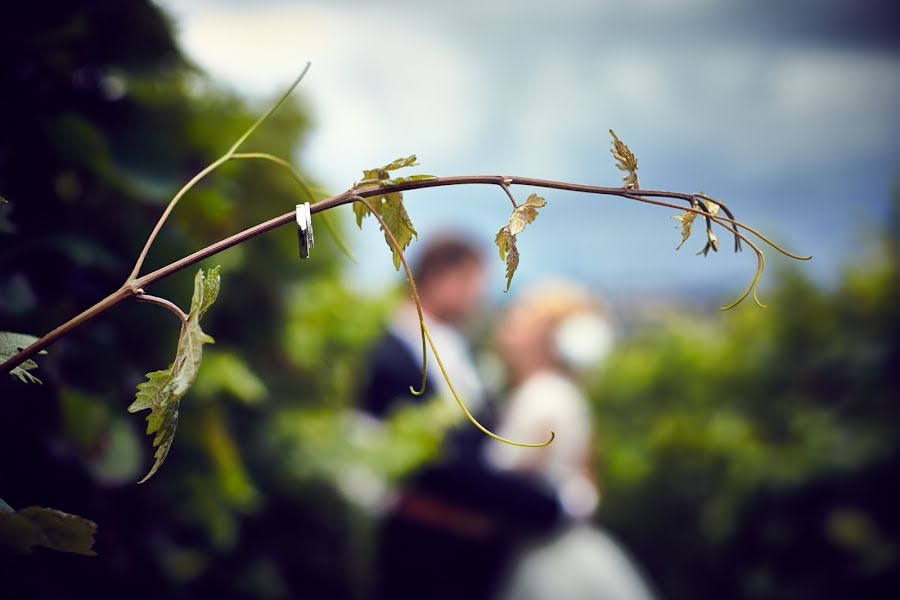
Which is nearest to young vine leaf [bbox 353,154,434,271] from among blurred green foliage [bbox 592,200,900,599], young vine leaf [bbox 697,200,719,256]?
young vine leaf [bbox 697,200,719,256]

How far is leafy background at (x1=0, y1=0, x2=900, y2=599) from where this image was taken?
44.1 inches

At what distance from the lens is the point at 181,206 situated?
1431 mm

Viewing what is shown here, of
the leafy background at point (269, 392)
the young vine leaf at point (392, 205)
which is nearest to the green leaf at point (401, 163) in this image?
the young vine leaf at point (392, 205)

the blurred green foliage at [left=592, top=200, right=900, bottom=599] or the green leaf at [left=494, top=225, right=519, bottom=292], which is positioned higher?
the blurred green foliage at [left=592, top=200, right=900, bottom=599]

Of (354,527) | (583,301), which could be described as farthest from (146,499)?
(583,301)

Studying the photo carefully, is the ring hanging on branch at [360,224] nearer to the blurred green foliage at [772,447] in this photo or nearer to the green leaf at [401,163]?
the green leaf at [401,163]

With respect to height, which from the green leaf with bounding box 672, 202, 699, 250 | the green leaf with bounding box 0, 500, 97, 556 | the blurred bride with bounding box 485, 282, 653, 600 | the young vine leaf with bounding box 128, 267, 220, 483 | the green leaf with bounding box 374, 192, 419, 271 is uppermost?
the blurred bride with bounding box 485, 282, 653, 600

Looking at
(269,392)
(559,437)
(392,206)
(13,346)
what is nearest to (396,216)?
(392,206)

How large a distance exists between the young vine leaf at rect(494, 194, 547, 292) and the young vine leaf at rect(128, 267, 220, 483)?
0.79ft

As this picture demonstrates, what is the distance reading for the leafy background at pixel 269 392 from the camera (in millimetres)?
1120

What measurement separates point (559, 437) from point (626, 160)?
278cm

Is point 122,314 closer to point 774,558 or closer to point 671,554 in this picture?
point 774,558

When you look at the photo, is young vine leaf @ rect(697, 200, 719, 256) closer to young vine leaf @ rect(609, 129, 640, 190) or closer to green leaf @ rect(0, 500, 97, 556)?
young vine leaf @ rect(609, 129, 640, 190)

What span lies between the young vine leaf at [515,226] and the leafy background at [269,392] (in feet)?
2.02
